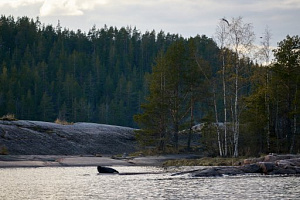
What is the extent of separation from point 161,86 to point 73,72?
269 ft

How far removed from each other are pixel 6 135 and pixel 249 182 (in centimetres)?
3083

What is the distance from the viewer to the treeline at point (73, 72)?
104 m

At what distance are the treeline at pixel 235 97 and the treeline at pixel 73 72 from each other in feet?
91.7

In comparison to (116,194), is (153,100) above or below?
above

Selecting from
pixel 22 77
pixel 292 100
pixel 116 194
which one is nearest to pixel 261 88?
pixel 292 100

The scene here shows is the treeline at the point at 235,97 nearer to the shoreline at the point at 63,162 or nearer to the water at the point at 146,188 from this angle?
the shoreline at the point at 63,162

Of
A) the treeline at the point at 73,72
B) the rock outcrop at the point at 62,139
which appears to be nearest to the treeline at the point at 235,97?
the rock outcrop at the point at 62,139

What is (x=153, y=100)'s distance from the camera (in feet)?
183

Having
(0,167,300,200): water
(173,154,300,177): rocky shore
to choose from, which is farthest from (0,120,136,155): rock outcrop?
(173,154,300,177): rocky shore

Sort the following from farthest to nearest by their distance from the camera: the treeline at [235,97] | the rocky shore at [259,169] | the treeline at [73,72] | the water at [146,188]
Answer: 1. the treeline at [73,72]
2. the treeline at [235,97]
3. the rocky shore at [259,169]
4. the water at [146,188]

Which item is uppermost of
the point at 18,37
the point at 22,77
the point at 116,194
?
the point at 18,37

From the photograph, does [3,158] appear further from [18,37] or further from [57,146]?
[18,37]

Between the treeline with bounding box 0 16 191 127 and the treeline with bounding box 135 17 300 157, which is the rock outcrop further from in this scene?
the treeline with bounding box 0 16 191 127

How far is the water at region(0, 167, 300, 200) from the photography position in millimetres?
20594
